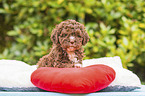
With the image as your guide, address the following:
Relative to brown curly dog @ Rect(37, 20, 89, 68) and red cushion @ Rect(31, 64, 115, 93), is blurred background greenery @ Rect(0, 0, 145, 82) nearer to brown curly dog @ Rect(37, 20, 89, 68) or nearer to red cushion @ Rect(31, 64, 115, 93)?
brown curly dog @ Rect(37, 20, 89, 68)

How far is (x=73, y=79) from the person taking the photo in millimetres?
1325

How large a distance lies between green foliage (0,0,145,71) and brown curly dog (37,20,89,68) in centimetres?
145

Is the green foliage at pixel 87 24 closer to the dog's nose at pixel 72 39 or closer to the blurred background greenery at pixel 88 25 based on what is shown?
the blurred background greenery at pixel 88 25

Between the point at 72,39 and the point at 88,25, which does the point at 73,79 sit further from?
the point at 88,25

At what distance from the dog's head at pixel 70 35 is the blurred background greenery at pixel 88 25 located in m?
1.49

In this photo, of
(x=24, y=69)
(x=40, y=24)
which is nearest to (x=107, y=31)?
(x=40, y=24)

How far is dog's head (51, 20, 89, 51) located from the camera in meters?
1.52

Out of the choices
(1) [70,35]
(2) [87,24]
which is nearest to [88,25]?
(2) [87,24]

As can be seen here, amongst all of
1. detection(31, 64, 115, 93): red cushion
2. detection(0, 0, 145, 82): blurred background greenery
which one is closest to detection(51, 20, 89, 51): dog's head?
detection(31, 64, 115, 93): red cushion


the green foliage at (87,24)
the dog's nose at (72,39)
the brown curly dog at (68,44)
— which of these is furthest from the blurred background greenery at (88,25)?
the dog's nose at (72,39)

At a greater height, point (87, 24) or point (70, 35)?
point (87, 24)

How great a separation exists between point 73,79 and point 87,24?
2151 mm

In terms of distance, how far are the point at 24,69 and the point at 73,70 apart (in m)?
0.84

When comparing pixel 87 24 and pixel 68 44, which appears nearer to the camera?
pixel 68 44
